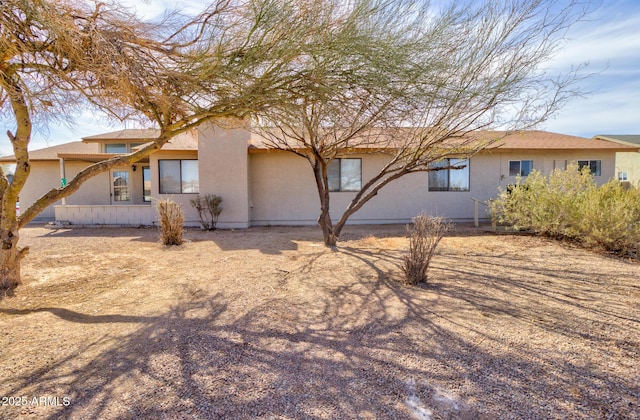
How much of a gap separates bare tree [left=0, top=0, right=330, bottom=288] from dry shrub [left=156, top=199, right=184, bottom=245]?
3609 mm

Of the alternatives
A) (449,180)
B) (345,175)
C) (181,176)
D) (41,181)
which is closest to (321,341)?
(345,175)

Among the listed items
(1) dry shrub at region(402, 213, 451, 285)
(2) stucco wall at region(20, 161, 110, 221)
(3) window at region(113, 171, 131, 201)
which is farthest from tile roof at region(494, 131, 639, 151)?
(2) stucco wall at region(20, 161, 110, 221)

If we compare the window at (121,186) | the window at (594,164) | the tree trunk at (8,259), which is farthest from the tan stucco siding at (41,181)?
the window at (594,164)

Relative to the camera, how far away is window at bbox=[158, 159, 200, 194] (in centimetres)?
1277

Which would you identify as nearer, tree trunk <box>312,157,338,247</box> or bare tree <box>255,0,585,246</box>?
bare tree <box>255,0,585,246</box>

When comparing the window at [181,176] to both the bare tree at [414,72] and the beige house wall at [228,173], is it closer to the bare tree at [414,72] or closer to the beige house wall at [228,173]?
the beige house wall at [228,173]

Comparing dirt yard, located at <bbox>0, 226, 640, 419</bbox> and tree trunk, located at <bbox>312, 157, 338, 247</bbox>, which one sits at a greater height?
tree trunk, located at <bbox>312, 157, 338, 247</bbox>

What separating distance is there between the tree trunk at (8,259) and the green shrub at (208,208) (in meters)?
6.66

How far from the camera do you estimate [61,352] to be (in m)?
3.16

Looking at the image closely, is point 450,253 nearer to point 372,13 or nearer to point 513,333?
point 513,333

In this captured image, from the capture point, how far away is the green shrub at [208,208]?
11.7m

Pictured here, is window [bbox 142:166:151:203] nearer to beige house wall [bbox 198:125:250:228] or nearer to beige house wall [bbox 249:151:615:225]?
beige house wall [bbox 198:125:250:228]

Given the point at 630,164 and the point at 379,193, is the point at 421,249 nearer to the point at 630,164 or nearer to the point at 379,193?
the point at 379,193

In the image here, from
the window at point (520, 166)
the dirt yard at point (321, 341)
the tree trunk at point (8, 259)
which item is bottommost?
the dirt yard at point (321, 341)
